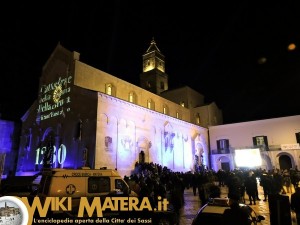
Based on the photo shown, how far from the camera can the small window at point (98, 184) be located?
844 centimetres

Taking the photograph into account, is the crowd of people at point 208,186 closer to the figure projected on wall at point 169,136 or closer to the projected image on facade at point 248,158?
the projected image on facade at point 248,158

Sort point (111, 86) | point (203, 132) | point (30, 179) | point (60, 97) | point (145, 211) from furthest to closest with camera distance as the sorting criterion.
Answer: point (203, 132) < point (111, 86) < point (60, 97) < point (30, 179) < point (145, 211)

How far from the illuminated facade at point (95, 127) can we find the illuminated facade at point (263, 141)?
3.71 meters

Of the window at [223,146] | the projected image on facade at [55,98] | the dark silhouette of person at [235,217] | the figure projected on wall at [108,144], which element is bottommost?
the dark silhouette of person at [235,217]

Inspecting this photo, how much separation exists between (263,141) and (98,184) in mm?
33633

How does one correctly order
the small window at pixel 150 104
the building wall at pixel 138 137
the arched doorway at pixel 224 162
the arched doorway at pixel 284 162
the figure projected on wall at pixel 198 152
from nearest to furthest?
the building wall at pixel 138 137, the arched doorway at pixel 284 162, the small window at pixel 150 104, the figure projected on wall at pixel 198 152, the arched doorway at pixel 224 162

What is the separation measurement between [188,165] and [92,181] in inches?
1107

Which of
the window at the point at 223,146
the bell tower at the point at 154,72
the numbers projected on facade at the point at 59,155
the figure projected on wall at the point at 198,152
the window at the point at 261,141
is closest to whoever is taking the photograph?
the numbers projected on facade at the point at 59,155

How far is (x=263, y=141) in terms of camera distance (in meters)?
36.1

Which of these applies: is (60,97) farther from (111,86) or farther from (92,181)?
(92,181)

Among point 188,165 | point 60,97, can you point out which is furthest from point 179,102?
point 60,97

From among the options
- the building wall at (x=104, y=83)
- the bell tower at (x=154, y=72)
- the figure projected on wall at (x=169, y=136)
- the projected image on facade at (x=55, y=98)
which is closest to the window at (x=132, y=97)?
the building wall at (x=104, y=83)

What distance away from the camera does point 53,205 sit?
735 centimetres

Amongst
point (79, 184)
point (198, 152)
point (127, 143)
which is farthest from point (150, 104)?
point (79, 184)
